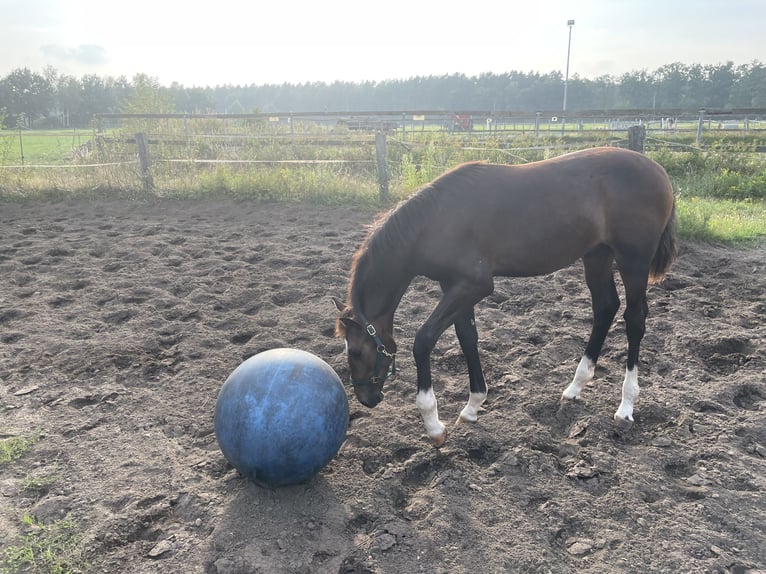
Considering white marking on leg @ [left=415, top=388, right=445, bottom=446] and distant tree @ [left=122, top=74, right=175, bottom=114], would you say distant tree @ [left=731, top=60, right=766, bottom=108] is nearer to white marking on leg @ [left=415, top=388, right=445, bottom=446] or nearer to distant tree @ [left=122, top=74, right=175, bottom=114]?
distant tree @ [left=122, top=74, right=175, bottom=114]

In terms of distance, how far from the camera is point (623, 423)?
11.6ft

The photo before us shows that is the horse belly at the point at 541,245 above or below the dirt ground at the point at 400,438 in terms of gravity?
above

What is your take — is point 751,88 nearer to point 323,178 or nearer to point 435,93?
point 435,93

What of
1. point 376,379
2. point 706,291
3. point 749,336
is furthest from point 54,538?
point 706,291

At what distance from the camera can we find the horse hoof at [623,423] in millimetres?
3524

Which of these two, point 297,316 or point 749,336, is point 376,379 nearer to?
point 297,316

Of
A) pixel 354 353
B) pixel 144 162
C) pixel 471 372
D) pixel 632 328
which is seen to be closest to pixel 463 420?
pixel 471 372

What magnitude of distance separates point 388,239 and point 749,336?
139 inches

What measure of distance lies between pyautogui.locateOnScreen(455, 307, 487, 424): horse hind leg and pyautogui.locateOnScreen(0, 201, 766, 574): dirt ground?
0.13 m

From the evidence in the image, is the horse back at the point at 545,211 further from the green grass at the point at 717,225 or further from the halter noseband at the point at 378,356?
the green grass at the point at 717,225

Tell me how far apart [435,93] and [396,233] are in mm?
88957

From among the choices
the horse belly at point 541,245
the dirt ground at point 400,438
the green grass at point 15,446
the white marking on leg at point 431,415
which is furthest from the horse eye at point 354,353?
the green grass at point 15,446

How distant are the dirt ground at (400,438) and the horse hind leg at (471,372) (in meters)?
0.13

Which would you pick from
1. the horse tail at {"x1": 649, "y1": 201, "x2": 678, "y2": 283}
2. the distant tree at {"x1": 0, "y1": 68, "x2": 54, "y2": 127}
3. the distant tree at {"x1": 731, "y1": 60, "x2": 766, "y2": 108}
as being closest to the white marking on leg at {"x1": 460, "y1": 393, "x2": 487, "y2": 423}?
the horse tail at {"x1": 649, "y1": 201, "x2": 678, "y2": 283}
